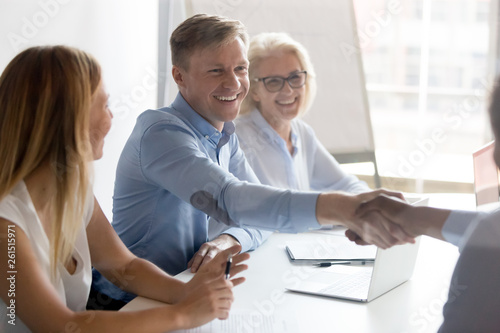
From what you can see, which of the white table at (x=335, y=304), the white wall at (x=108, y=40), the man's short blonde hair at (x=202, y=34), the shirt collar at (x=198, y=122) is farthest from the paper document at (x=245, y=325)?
the white wall at (x=108, y=40)

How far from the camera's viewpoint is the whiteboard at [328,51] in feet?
11.6

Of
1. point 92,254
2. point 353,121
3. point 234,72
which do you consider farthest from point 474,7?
point 92,254

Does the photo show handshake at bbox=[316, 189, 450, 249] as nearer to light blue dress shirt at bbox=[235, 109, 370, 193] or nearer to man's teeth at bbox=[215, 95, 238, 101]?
man's teeth at bbox=[215, 95, 238, 101]

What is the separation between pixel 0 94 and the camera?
109 centimetres

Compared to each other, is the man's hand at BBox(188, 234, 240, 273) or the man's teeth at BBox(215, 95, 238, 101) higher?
the man's teeth at BBox(215, 95, 238, 101)

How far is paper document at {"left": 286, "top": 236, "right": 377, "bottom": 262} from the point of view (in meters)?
1.57

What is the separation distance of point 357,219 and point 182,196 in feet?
1.54

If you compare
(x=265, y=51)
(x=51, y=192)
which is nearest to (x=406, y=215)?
(x=51, y=192)

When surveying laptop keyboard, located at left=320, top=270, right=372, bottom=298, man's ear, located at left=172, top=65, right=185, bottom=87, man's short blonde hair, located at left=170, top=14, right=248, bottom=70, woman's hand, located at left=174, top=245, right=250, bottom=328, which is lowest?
laptop keyboard, located at left=320, top=270, right=372, bottom=298

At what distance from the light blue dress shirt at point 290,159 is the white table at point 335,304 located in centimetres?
74

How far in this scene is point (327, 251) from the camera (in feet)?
5.36

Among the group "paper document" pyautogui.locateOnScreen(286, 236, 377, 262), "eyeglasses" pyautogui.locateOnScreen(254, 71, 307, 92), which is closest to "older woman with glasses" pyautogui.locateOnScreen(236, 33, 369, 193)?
"eyeglasses" pyautogui.locateOnScreen(254, 71, 307, 92)

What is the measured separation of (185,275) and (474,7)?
3521mm

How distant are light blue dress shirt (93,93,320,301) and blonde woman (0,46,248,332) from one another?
0.26 meters
